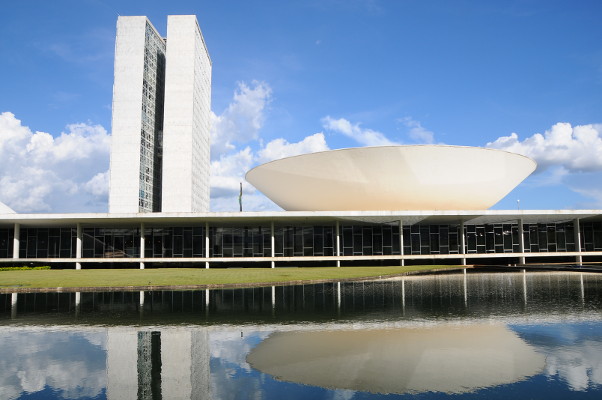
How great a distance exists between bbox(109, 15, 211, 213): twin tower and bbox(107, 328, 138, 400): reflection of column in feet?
180

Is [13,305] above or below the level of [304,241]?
below

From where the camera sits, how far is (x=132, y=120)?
63375 millimetres

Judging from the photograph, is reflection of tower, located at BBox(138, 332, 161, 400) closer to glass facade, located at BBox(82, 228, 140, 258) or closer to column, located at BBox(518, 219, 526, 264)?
glass facade, located at BBox(82, 228, 140, 258)

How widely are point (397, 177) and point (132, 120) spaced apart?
1643 inches

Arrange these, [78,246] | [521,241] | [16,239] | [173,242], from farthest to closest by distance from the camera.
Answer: [173,242] < [16,239] < [521,241] < [78,246]

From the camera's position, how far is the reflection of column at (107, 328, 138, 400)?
18.9ft

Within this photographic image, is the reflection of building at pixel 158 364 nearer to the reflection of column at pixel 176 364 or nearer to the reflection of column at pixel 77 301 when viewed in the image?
the reflection of column at pixel 176 364

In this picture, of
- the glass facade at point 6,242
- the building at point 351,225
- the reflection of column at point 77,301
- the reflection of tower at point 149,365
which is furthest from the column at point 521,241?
the glass facade at point 6,242

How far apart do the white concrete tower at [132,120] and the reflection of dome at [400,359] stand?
187 ft

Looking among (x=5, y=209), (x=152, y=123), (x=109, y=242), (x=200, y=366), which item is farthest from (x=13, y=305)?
(x=152, y=123)

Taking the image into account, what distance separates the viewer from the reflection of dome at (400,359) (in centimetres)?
593

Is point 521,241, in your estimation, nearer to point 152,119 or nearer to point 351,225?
point 351,225

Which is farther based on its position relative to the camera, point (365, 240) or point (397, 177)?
point (365, 240)

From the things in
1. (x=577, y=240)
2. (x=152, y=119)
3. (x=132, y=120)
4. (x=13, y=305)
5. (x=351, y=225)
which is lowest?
(x=13, y=305)
